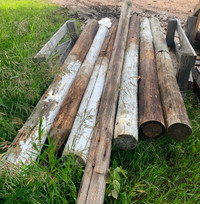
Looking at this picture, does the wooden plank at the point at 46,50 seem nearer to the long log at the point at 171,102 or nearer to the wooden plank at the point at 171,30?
the long log at the point at 171,102

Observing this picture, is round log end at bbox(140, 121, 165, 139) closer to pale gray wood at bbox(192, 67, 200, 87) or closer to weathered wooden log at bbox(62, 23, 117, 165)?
weathered wooden log at bbox(62, 23, 117, 165)

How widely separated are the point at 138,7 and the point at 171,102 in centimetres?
826

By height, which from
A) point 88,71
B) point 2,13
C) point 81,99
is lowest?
point 81,99

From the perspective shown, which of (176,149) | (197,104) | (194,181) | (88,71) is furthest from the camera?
(197,104)

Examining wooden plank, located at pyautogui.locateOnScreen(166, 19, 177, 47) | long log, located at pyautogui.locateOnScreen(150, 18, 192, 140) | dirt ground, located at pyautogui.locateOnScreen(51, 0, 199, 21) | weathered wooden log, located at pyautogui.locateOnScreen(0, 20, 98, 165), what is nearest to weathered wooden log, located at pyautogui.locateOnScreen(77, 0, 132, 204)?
weathered wooden log, located at pyautogui.locateOnScreen(0, 20, 98, 165)

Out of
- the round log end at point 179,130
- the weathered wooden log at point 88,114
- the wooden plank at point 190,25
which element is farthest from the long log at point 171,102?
the wooden plank at point 190,25

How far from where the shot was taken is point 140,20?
555 cm

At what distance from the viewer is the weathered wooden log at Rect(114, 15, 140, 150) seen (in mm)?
2174

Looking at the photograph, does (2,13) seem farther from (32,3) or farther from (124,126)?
(124,126)

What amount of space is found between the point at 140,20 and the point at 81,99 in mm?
3808

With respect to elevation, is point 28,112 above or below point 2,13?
below

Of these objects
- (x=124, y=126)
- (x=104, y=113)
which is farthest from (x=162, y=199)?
(x=104, y=113)

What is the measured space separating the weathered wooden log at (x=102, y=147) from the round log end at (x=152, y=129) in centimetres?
41

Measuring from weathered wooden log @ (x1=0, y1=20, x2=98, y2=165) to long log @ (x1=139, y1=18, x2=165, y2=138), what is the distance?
44.8 inches
